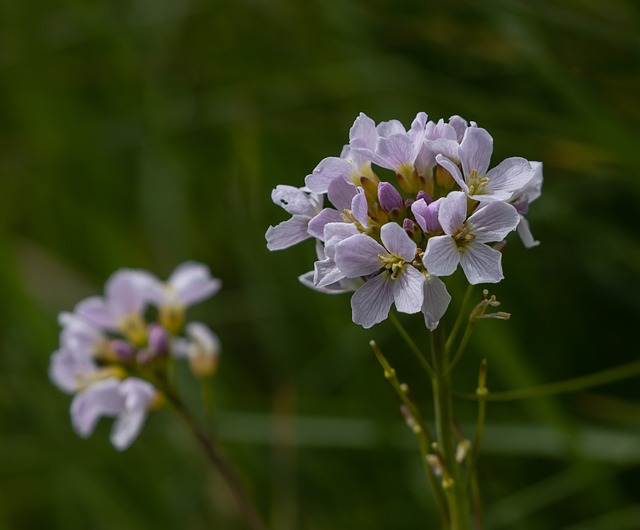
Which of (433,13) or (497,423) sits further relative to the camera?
(433,13)

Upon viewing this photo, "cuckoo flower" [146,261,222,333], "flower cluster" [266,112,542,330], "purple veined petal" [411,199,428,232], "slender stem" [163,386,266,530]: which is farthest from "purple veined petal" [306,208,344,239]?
"cuckoo flower" [146,261,222,333]

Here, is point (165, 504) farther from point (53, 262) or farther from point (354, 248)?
point (354, 248)

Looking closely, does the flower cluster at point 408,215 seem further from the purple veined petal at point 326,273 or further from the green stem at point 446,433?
the green stem at point 446,433

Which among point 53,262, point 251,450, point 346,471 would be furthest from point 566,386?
point 53,262

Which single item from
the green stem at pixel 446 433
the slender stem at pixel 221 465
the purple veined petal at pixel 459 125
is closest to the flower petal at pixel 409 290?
the green stem at pixel 446 433

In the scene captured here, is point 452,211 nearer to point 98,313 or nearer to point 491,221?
point 491,221

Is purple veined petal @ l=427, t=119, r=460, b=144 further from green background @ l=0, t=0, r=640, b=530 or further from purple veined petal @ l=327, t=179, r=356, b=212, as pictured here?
green background @ l=0, t=0, r=640, b=530

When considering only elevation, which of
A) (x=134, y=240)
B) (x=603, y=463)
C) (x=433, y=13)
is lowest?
(x=603, y=463)
